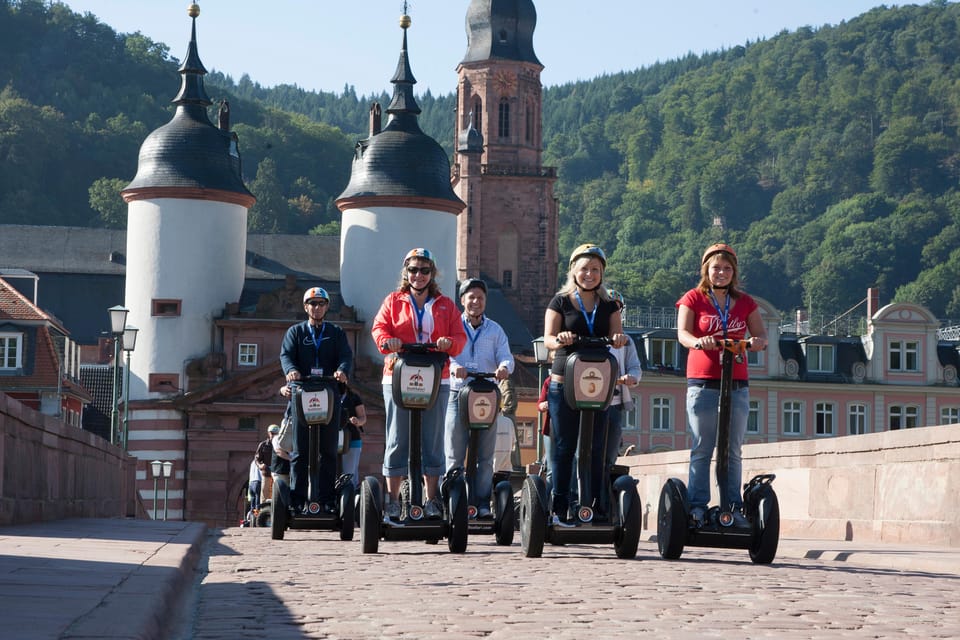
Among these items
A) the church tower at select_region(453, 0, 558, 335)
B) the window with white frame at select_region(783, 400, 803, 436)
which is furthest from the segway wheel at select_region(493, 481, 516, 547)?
the church tower at select_region(453, 0, 558, 335)

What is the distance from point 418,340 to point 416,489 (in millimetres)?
1062

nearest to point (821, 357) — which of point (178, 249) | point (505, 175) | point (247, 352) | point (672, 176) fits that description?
point (247, 352)

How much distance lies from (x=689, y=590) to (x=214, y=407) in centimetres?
5262

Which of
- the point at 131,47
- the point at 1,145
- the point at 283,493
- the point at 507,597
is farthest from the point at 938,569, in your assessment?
the point at 131,47

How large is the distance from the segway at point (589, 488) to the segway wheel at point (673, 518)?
0.54 feet

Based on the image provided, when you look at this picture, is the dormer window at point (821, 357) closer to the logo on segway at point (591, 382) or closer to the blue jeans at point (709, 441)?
the blue jeans at point (709, 441)

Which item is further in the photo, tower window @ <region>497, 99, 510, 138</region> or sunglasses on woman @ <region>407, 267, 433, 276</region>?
tower window @ <region>497, 99, 510, 138</region>

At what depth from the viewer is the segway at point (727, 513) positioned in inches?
406

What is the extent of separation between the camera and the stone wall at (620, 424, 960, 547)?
43.9 feet

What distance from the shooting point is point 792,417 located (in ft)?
234

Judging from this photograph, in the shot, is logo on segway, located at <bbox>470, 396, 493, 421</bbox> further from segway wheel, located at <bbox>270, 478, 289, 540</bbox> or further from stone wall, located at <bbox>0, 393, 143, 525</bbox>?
stone wall, located at <bbox>0, 393, 143, 525</bbox>

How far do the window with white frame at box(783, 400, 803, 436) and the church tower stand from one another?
91.7 ft

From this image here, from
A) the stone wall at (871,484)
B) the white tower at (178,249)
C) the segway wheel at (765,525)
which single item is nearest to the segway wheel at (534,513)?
the segway wheel at (765,525)

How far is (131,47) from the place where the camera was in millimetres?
148375
